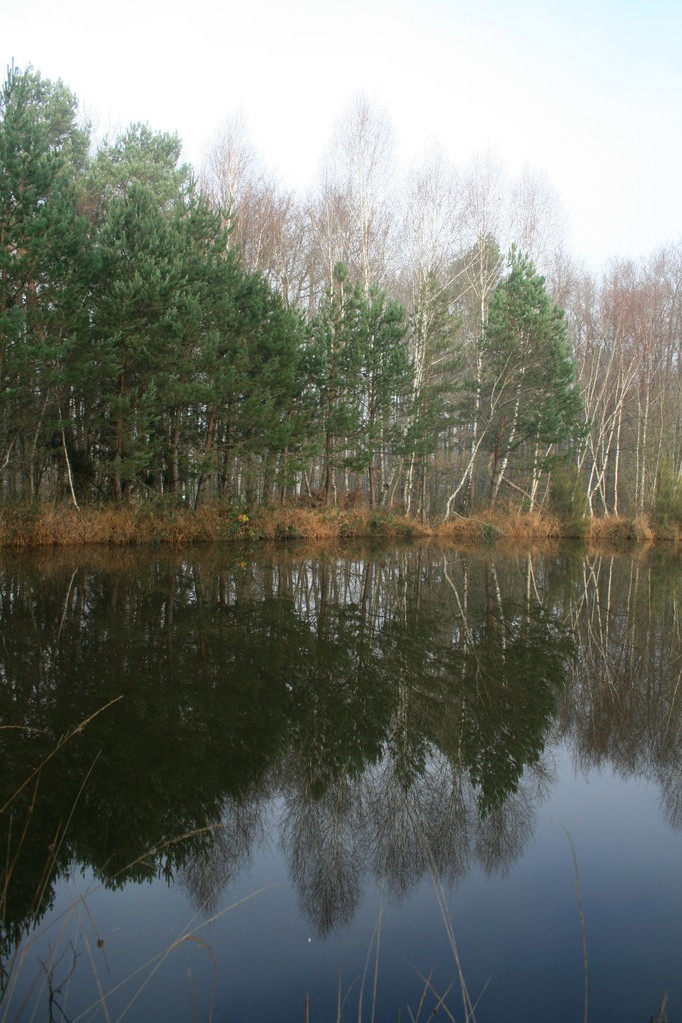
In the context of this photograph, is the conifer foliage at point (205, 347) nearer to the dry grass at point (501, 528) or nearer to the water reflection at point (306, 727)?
the dry grass at point (501, 528)

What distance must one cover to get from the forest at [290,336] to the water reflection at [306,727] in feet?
25.7

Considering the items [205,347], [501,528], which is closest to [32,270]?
[205,347]

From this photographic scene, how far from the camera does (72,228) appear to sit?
15.5 m

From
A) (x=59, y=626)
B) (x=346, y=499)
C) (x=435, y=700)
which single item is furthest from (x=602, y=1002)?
(x=346, y=499)

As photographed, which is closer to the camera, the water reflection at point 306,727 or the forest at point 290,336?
the water reflection at point 306,727

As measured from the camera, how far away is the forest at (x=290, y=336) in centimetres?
1588

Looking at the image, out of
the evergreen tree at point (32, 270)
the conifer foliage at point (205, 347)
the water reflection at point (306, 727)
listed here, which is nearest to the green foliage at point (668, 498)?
the conifer foliage at point (205, 347)

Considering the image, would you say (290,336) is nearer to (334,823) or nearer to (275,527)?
(275,527)

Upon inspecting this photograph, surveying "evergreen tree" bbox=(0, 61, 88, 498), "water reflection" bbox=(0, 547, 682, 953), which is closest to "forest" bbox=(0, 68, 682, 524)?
"evergreen tree" bbox=(0, 61, 88, 498)

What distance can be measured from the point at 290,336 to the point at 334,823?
56.6 feet

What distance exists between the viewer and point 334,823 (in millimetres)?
3643

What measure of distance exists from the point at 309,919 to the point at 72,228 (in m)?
15.6

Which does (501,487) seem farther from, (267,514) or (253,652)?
(253,652)

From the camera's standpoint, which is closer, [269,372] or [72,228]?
[72,228]
